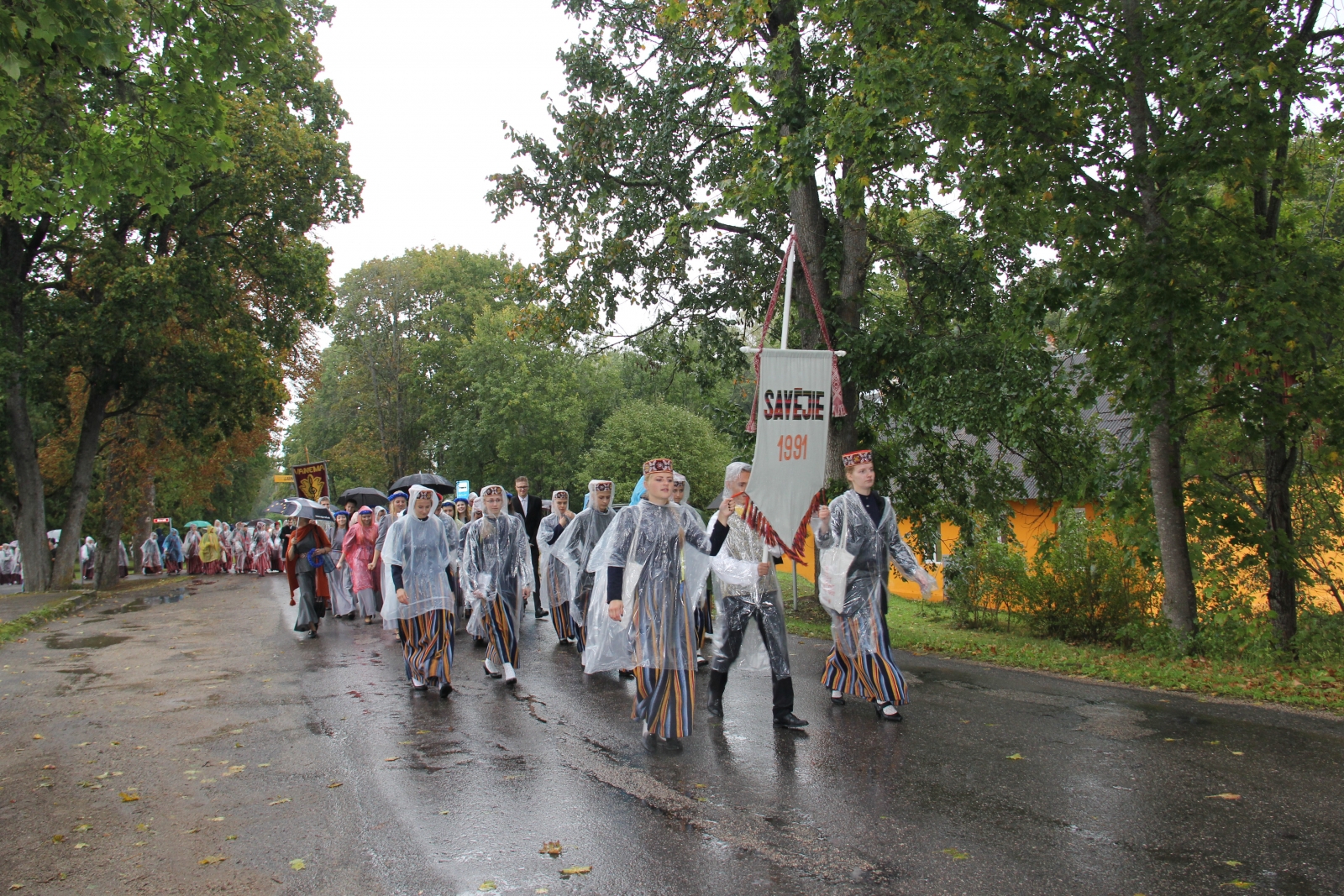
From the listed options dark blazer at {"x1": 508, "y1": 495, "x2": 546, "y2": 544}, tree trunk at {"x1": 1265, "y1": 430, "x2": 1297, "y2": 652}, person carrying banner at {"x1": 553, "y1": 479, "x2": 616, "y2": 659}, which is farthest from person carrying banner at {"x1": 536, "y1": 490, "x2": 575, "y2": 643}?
tree trunk at {"x1": 1265, "y1": 430, "x2": 1297, "y2": 652}

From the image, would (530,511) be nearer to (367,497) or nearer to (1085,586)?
(1085,586)

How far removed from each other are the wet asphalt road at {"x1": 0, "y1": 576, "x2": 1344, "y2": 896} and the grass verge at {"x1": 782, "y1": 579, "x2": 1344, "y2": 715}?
0.56m

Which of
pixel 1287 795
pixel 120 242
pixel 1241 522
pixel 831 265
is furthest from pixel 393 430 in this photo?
pixel 1287 795

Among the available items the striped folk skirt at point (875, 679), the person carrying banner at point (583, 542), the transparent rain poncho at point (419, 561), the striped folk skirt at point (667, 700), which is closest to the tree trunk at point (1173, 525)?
the striped folk skirt at point (875, 679)

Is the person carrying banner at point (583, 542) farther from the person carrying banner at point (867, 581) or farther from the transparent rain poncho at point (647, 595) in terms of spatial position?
the person carrying banner at point (867, 581)

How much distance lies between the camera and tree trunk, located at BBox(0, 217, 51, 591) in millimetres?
20812

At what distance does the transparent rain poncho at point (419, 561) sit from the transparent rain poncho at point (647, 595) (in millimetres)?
2110

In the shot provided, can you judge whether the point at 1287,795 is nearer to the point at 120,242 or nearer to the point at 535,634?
the point at 535,634

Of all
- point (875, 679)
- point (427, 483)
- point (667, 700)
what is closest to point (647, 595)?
point (667, 700)

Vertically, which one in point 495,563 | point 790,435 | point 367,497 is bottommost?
point 495,563

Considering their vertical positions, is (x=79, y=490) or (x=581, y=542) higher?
(x=79, y=490)

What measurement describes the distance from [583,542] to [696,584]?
7.61ft

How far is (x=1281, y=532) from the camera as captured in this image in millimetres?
9750

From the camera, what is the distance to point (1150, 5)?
923cm
